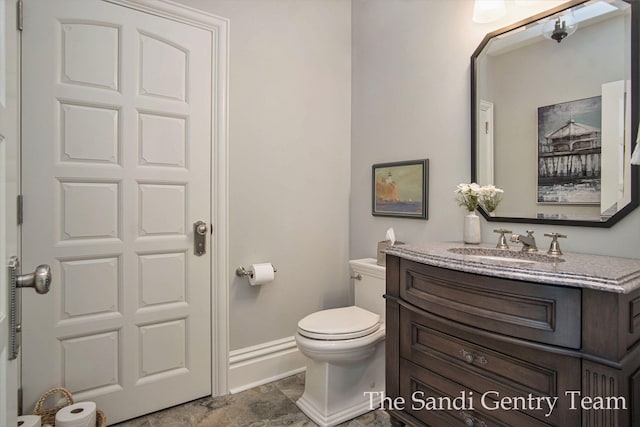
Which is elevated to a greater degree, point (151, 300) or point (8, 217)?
point (8, 217)

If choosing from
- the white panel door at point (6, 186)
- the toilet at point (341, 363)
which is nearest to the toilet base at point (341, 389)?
the toilet at point (341, 363)

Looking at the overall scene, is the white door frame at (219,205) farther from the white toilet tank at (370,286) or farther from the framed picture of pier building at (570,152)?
the framed picture of pier building at (570,152)

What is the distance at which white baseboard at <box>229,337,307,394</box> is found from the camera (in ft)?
7.14

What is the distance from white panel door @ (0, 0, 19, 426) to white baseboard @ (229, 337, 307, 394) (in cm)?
A: 149

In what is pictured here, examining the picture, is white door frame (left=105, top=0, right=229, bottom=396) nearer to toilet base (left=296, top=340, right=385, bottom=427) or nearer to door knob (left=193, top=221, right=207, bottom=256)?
door knob (left=193, top=221, right=207, bottom=256)

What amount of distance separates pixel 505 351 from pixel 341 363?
87 cm

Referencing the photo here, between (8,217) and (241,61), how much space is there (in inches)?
68.0

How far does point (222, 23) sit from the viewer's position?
2.10m

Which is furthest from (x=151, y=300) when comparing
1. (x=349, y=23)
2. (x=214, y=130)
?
(x=349, y=23)

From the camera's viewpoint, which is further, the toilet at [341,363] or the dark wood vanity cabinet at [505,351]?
the toilet at [341,363]

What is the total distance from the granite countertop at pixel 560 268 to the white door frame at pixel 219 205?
1067mm

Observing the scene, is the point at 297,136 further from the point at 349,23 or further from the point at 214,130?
the point at 349,23

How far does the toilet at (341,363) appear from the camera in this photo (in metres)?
1.80

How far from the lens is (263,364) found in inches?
89.6
